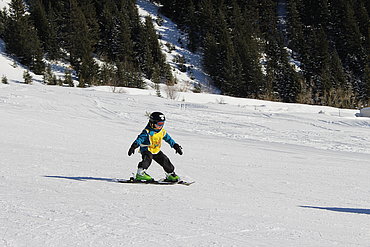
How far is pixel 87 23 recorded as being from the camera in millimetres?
37625

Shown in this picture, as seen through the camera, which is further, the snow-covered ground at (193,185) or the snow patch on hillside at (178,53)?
the snow patch on hillside at (178,53)

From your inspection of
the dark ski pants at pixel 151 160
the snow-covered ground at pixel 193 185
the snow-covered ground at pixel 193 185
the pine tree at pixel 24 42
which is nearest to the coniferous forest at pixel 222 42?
the pine tree at pixel 24 42

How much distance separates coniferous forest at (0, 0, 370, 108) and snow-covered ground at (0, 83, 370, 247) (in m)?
13.1

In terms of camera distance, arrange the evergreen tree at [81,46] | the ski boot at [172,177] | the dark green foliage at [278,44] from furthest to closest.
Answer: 1. the dark green foliage at [278,44]
2. the evergreen tree at [81,46]
3. the ski boot at [172,177]

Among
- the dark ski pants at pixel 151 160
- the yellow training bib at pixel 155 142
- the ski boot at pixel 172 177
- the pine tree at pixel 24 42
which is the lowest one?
the ski boot at pixel 172 177

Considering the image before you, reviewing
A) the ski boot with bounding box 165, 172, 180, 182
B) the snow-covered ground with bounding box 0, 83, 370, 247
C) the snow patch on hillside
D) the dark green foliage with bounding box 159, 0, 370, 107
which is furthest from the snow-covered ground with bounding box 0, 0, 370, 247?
the snow patch on hillside

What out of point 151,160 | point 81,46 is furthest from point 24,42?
point 151,160

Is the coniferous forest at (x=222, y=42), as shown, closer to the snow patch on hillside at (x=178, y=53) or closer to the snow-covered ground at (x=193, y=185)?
the snow patch on hillside at (x=178, y=53)

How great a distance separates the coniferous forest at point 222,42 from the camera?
1261 inches

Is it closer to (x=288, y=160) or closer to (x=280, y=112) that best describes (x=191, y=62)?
(x=280, y=112)

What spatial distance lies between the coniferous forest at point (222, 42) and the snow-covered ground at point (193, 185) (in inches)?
518

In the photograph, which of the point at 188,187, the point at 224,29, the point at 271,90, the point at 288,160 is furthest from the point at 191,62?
the point at 188,187

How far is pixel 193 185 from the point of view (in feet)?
16.9

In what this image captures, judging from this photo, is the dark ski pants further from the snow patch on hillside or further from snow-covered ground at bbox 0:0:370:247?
the snow patch on hillside
